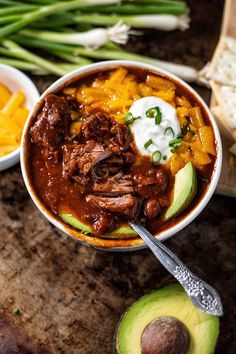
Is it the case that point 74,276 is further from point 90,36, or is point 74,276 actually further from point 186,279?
point 90,36

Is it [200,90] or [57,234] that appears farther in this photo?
[200,90]

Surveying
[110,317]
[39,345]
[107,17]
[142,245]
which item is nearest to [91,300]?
[110,317]

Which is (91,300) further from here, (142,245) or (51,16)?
(51,16)

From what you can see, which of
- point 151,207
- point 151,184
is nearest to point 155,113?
point 151,184

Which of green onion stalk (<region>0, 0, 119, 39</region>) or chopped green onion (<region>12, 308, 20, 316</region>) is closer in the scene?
chopped green onion (<region>12, 308, 20, 316</region>)

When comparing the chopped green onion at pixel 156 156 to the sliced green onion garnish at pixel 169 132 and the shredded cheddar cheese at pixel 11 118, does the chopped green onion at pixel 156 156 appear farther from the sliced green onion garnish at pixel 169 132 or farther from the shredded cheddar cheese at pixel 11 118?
the shredded cheddar cheese at pixel 11 118

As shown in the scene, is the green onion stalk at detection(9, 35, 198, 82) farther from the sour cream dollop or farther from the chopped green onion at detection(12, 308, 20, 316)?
the chopped green onion at detection(12, 308, 20, 316)

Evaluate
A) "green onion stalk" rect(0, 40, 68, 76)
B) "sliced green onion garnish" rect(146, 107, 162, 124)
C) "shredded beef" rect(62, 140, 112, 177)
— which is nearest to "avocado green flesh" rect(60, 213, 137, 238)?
"shredded beef" rect(62, 140, 112, 177)
